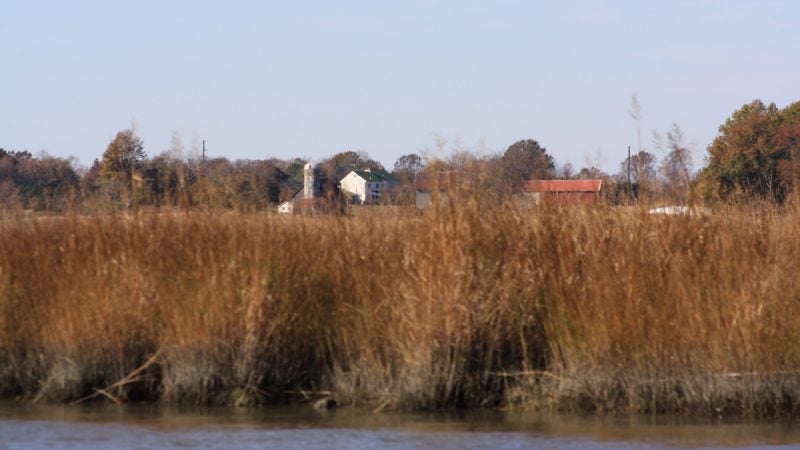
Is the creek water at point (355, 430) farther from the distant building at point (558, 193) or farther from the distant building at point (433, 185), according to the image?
the distant building at point (558, 193)

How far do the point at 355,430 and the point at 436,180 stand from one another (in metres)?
2.57

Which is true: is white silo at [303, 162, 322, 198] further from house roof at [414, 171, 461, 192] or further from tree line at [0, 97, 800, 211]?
house roof at [414, 171, 461, 192]

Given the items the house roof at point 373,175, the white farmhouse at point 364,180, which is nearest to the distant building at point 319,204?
the white farmhouse at point 364,180

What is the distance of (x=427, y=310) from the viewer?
32.1 feet

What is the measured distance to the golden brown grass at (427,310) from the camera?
9570mm

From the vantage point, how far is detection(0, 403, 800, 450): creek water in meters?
8.71

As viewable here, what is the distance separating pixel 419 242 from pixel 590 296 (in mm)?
1555

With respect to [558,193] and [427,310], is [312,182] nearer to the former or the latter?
[558,193]

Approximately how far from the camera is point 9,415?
32.3ft

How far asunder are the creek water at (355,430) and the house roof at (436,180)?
211 centimetres

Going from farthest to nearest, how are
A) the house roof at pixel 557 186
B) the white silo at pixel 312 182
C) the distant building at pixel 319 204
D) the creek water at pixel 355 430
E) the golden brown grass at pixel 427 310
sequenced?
1. the white silo at pixel 312 182
2. the distant building at pixel 319 204
3. the house roof at pixel 557 186
4. the golden brown grass at pixel 427 310
5. the creek water at pixel 355 430

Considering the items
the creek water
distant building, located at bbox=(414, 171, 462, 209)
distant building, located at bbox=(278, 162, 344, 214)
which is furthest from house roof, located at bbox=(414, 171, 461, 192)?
the creek water

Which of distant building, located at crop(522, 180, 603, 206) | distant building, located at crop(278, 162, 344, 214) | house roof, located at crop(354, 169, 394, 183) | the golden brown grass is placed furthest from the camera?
house roof, located at crop(354, 169, 394, 183)

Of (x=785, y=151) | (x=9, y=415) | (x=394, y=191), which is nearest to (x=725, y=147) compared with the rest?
(x=785, y=151)
